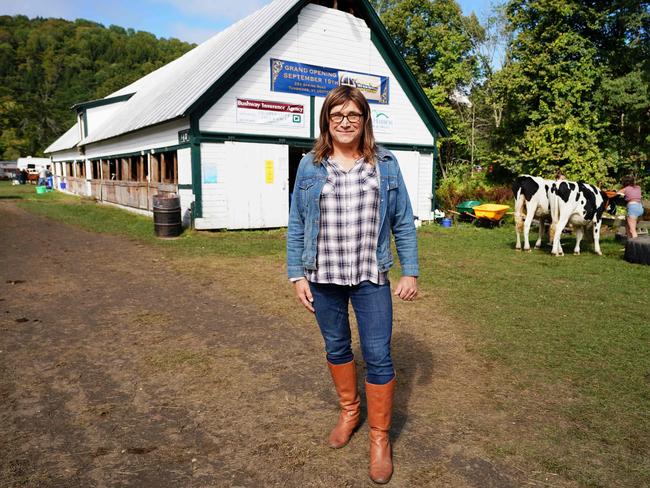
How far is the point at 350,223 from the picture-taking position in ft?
9.31

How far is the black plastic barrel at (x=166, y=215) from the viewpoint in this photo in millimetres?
12984

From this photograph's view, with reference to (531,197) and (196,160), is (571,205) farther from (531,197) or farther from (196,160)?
(196,160)

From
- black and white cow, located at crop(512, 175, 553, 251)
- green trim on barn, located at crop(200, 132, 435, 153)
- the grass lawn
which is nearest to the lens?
the grass lawn

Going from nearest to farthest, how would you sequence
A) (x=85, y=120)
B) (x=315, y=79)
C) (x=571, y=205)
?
1. (x=571, y=205)
2. (x=315, y=79)
3. (x=85, y=120)

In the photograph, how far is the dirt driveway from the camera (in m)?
2.85

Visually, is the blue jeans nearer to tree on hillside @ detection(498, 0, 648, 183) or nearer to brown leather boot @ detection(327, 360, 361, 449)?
brown leather boot @ detection(327, 360, 361, 449)

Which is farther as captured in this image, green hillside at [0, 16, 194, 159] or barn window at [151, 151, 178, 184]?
green hillside at [0, 16, 194, 159]

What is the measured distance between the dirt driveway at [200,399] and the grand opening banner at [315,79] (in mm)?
9703

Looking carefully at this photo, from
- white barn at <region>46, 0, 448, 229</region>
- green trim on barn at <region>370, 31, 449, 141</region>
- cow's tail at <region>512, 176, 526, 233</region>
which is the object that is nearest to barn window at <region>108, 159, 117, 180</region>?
white barn at <region>46, 0, 448, 229</region>

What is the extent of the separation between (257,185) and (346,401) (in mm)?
11958

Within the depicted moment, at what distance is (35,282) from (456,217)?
1455 centimetres

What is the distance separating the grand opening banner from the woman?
12.5m

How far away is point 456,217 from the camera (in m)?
18.3

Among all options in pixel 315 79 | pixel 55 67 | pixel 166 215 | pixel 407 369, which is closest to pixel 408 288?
pixel 407 369
